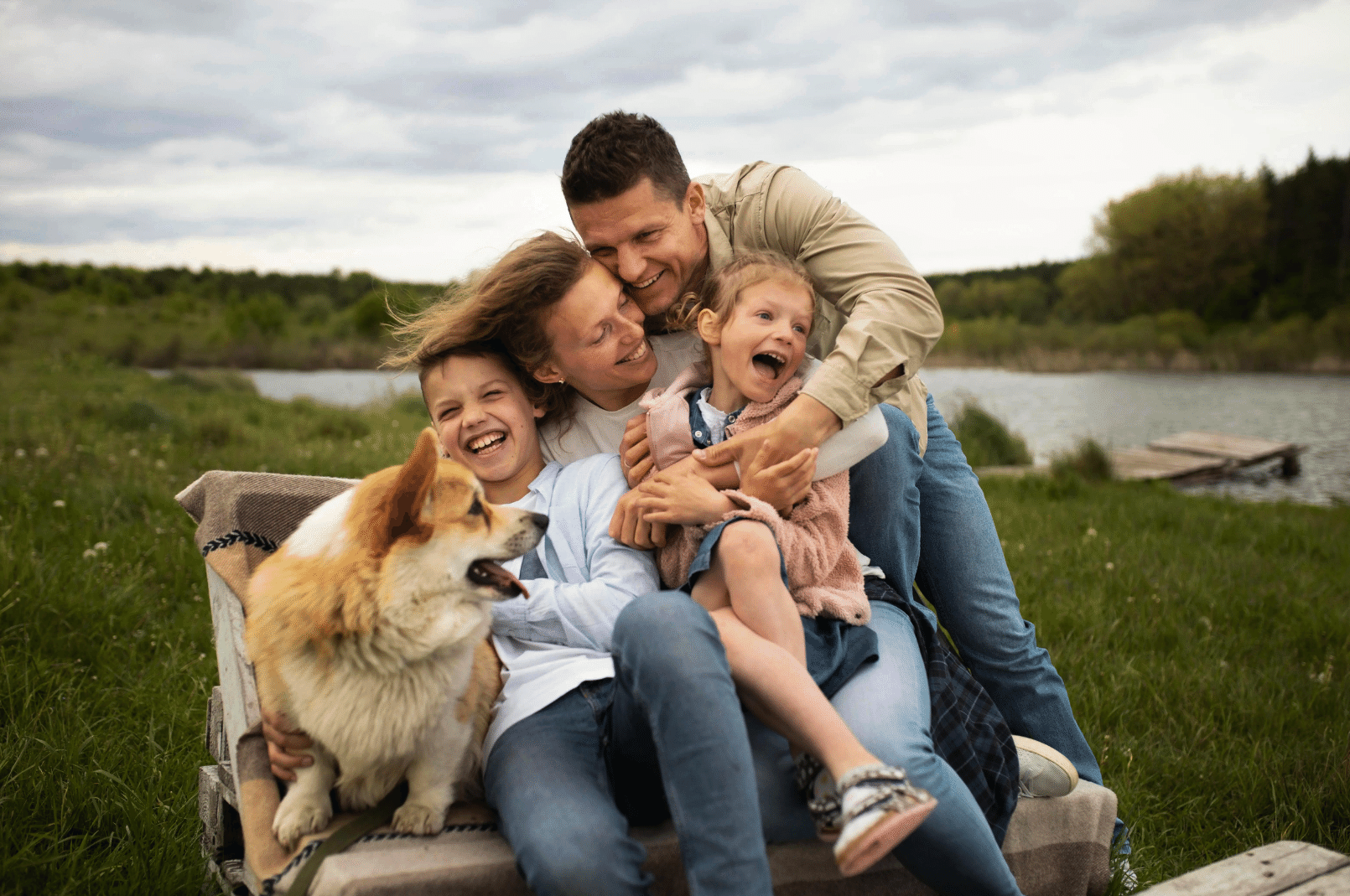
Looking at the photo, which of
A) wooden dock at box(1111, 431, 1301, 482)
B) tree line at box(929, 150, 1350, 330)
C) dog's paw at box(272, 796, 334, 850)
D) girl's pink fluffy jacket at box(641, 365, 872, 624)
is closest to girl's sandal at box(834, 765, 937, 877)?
girl's pink fluffy jacket at box(641, 365, 872, 624)

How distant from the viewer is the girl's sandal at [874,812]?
1.61 m

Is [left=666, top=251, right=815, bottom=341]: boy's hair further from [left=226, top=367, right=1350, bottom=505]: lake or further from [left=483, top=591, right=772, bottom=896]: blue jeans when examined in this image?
[left=226, top=367, right=1350, bottom=505]: lake

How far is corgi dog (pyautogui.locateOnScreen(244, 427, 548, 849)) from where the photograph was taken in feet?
5.57

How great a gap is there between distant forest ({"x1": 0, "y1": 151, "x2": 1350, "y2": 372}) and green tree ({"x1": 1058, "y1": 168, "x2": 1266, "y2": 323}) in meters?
0.06

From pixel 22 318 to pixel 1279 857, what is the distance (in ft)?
113

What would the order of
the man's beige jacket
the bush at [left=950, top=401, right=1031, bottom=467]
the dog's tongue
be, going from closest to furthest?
the dog's tongue → the man's beige jacket → the bush at [left=950, top=401, right=1031, bottom=467]

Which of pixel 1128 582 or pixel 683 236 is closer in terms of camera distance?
pixel 683 236

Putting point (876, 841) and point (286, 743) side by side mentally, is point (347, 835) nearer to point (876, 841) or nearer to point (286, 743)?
point (286, 743)

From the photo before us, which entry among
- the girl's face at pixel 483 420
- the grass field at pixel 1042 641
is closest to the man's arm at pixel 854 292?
the girl's face at pixel 483 420

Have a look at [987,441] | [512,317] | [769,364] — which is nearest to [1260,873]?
[769,364]

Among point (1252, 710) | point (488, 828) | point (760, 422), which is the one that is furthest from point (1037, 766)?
point (1252, 710)

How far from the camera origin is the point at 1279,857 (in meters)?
Result: 2.18

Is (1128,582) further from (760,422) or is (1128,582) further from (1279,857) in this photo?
(760,422)

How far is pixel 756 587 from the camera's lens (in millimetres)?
2047
